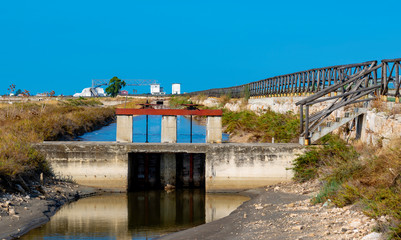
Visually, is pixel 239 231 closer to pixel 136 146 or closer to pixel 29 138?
pixel 136 146

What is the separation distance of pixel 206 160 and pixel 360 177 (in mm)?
8576

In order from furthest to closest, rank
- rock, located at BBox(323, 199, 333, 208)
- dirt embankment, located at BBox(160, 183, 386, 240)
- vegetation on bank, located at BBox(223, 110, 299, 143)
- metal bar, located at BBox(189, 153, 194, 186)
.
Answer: vegetation on bank, located at BBox(223, 110, 299, 143), metal bar, located at BBox(189, 153, 194, 186), rock, located at BBox(323, 199, 333, 208), dirt embankment, located at BBox(160, 183, 386, 240)

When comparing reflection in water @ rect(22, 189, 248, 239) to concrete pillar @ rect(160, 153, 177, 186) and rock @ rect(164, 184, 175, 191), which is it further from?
concrete pillar @ rect(160, 153, 177, 186)

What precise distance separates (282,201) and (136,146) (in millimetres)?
7428

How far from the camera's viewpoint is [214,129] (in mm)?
23094

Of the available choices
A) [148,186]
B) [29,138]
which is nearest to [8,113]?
[29,138]

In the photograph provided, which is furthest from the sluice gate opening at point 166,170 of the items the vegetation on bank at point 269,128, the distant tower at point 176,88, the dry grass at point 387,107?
the distant tower at point 176,88

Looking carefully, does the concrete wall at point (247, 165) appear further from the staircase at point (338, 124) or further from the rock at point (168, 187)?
the rock at point (168, 187)

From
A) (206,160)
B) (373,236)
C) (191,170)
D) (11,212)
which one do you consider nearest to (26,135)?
(191,170)

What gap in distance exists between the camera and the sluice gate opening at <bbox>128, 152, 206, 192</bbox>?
23.9m

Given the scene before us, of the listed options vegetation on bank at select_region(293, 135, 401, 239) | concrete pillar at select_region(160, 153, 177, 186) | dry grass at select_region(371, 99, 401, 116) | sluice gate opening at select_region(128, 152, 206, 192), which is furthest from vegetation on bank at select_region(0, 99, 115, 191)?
dry grass at select_region(371, 99, 401, 116)

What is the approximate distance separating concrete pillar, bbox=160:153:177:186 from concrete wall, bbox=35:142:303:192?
4.64ft

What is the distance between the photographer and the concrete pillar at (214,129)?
23.0m

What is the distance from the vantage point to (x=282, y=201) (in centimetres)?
1822
